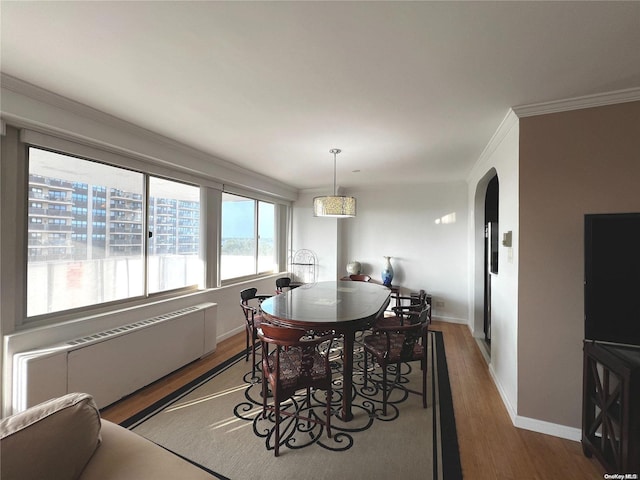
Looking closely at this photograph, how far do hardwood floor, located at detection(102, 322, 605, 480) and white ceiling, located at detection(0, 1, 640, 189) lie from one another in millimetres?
2511

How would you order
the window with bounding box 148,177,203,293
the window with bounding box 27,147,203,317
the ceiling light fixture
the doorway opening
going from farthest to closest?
the doorway opening < the ceiling light fixture < the window with bounding box 148,177,203,293 < the window with bounding box 27,147,203,317

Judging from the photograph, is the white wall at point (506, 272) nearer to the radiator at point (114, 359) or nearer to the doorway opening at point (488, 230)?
the doorway opening at point (488, 230)

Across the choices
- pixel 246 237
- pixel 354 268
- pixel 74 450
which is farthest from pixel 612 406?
pixel 246 237

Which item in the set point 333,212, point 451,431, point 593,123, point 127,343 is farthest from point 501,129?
point 127,343

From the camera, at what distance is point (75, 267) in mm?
2455

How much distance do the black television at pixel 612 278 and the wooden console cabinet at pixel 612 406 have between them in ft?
0.42

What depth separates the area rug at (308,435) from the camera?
5.87 feet

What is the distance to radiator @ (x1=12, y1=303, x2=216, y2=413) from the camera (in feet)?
6.50

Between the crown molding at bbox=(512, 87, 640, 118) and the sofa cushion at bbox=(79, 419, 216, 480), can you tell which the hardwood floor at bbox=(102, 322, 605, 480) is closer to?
the sofa cushion at bbox=(79, 419, 216, 480)

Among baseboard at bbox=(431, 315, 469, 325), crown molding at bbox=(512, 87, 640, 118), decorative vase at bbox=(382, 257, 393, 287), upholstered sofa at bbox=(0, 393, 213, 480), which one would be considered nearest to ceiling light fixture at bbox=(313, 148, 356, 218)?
crown molding at bbox=(512, 87, 640, 118)

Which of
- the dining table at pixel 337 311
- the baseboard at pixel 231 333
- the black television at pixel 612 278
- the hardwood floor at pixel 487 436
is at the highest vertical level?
the black television at pixel 612 278

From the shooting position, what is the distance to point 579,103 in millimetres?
2047

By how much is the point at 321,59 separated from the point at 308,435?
2545mm

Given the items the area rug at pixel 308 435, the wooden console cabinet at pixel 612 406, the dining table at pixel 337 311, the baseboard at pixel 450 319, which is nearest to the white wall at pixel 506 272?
the wooden console cabinet at pixel 612 406
